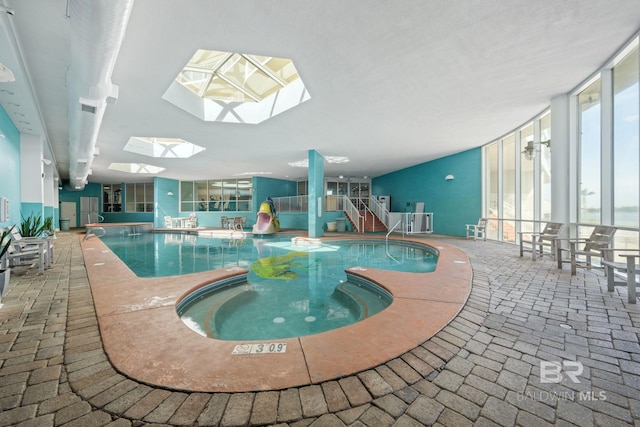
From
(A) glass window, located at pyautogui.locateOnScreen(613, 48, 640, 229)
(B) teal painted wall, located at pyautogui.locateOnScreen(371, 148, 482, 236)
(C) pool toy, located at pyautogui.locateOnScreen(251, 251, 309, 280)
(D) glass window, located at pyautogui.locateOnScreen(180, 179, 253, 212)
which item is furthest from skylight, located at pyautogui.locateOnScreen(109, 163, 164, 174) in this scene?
(A) glass window, located at pyautogui.locateOnScreen(613, 48, 640, 229)

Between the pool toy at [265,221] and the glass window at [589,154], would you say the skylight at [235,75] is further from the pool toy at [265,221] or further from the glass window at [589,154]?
the pool toy at [265,221]

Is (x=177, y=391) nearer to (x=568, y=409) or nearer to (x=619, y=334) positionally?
(x=568, y=409)

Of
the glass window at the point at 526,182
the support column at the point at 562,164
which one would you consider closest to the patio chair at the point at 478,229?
the glass window at the point at 526,182

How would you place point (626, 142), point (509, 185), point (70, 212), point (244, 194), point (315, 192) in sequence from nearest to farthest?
point (626, 142), point (509, 185), point (315, 192), point (244, 194), point (70, 212)

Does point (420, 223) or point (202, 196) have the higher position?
point (202, 196)

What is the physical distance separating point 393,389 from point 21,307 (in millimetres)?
3826

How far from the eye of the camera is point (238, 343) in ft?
6.52

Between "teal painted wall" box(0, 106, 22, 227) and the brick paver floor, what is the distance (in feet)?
16.3

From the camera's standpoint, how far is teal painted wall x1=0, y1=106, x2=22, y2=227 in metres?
5.38

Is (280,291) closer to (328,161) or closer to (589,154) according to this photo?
(589,154)

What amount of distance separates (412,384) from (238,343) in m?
1.27

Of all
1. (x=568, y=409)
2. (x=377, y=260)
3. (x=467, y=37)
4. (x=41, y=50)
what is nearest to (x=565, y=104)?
(x=467, y=37)

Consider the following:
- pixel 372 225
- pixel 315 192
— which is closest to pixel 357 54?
pixel 315 192

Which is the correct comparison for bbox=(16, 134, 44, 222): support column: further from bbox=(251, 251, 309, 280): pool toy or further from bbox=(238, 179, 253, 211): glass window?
bbox=(238, 179, 253, 211): glass window
